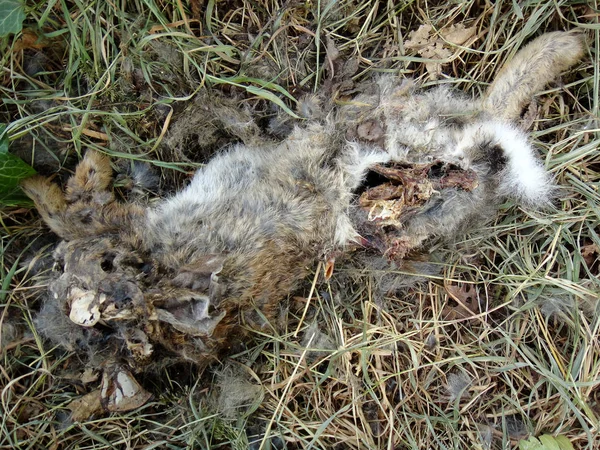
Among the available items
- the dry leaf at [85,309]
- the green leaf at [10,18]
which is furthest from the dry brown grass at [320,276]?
the dry leaf at [85,309]

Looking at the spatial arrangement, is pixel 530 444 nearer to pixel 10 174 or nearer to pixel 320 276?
pixel 320 276

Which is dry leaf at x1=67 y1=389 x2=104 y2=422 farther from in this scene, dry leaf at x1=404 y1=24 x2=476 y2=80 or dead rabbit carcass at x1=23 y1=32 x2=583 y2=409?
dry leaf at x1=404 y1=24 x2=476 y2=80

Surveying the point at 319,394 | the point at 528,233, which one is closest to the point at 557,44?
the point at 528,233

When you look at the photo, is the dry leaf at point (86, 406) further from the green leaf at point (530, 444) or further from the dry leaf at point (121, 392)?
the green leaf at point (530, 444)

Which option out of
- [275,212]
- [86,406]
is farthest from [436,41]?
[86,406]

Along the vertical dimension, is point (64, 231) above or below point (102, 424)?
above

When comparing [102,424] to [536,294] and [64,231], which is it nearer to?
[64,231]

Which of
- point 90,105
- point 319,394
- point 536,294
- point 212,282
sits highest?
point 90,105
